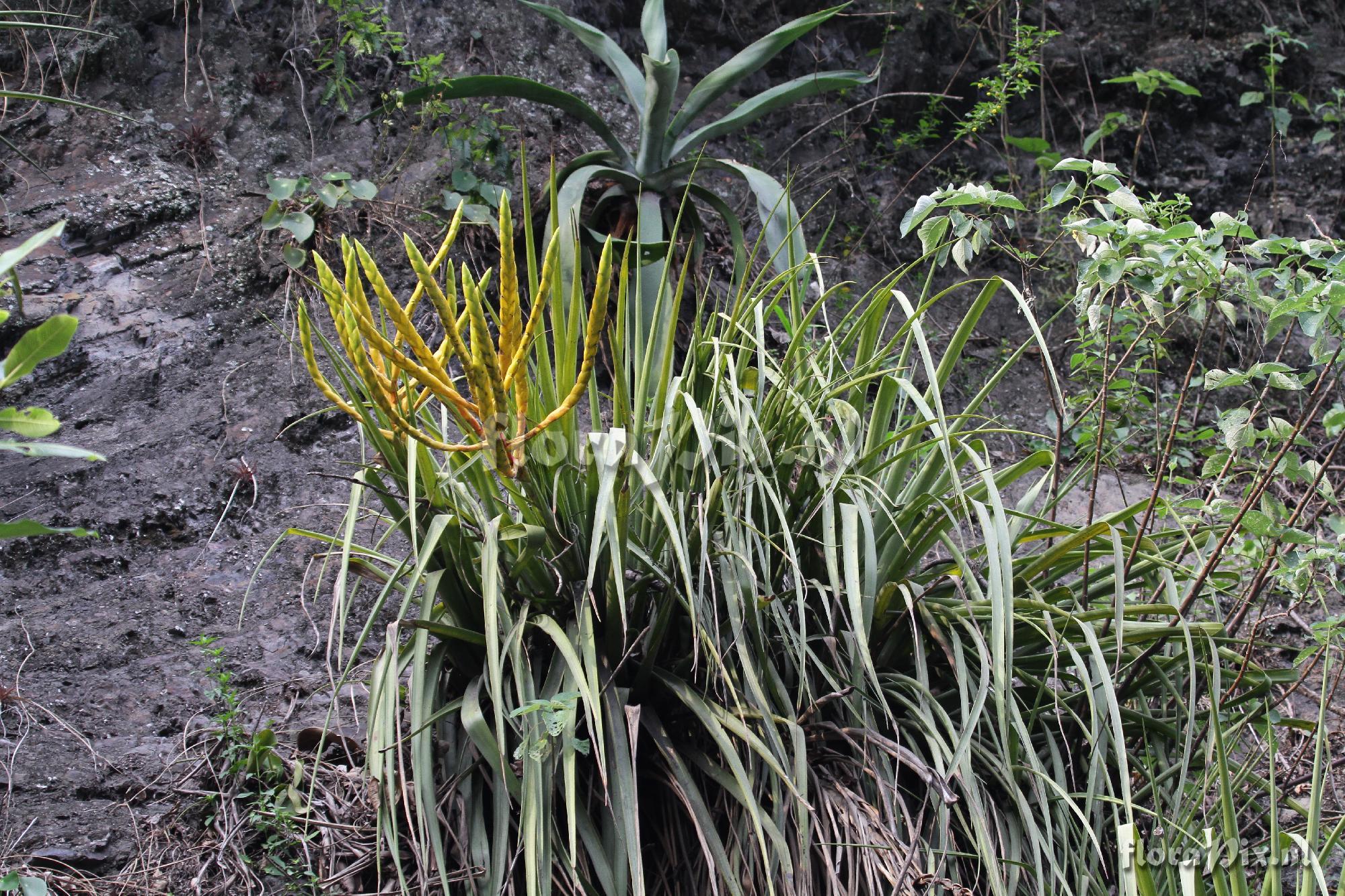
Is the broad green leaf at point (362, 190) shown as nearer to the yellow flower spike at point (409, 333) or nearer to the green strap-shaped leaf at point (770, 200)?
the green strap-shaped leaf at point (770, 200)

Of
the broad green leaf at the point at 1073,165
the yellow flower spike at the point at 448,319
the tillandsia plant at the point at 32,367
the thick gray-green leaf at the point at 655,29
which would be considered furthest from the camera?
the thick gray-green leaf at the point at 655,29

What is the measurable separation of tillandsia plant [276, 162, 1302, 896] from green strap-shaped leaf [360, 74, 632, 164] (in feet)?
3.00

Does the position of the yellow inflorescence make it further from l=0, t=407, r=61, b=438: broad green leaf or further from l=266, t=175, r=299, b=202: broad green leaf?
l=266, t=175, r=299, b=202: broad green leaf

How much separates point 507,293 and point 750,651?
2.11ft

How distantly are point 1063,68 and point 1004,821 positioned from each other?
2.88 metres

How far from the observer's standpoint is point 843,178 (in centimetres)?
351

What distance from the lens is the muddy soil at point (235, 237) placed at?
6.51 ft

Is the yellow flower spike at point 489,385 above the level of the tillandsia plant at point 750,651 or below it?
above

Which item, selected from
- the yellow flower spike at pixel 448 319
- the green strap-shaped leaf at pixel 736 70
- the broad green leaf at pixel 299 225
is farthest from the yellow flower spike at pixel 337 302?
the green strap-shaped leaf at pixel 736 70

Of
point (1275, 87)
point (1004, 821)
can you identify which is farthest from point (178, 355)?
point (1275, 87)

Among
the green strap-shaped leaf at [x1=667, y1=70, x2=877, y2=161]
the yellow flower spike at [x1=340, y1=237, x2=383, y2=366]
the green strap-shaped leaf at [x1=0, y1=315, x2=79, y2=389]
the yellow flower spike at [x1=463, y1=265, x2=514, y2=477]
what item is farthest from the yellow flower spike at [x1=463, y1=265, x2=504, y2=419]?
the green strap-shaped leaf at [x1=667, y1=70, x2=877, y2=161]

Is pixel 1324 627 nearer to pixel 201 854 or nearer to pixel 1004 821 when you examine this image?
pixel 1004 821

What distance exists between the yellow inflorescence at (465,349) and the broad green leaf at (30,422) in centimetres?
36

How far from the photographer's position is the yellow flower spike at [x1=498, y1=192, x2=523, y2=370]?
52.6 inches
